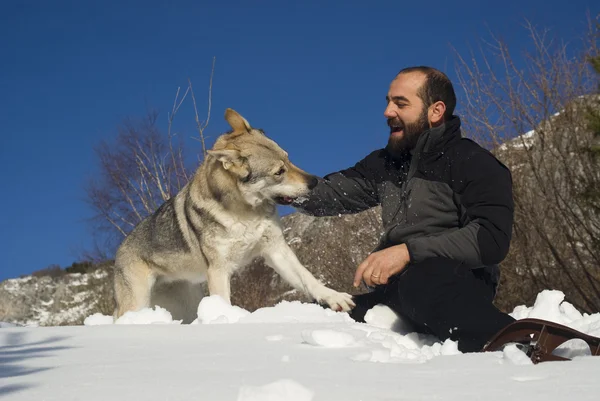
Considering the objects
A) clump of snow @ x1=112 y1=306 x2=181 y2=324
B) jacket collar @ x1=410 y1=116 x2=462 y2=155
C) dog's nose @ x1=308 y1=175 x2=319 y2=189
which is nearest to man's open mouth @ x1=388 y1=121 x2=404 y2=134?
jacket collar @ x1=410 y1=116 x2=462 y2=155

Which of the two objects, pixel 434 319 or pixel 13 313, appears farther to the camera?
pixel 13 313

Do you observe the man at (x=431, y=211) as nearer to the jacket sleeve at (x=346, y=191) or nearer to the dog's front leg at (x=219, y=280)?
the jacket sleeve at (x=346, y=191)

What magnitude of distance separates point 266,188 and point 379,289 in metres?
1.39

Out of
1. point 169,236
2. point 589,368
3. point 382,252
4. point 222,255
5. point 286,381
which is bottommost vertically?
point 589,368

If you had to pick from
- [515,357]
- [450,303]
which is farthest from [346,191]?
[515,357]

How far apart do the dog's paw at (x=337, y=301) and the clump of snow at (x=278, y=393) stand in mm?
2724

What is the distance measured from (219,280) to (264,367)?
2959 millimetres

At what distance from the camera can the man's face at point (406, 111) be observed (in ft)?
14.4

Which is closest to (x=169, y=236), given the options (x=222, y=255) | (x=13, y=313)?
(x=222, y=255)

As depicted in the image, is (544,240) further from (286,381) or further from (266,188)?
(286,381)

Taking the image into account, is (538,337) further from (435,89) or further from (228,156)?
(228,156)

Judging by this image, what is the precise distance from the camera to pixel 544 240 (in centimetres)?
808

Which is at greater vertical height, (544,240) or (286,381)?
(544,240)

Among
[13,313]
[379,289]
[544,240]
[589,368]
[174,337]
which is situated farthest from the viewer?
[13,313]
